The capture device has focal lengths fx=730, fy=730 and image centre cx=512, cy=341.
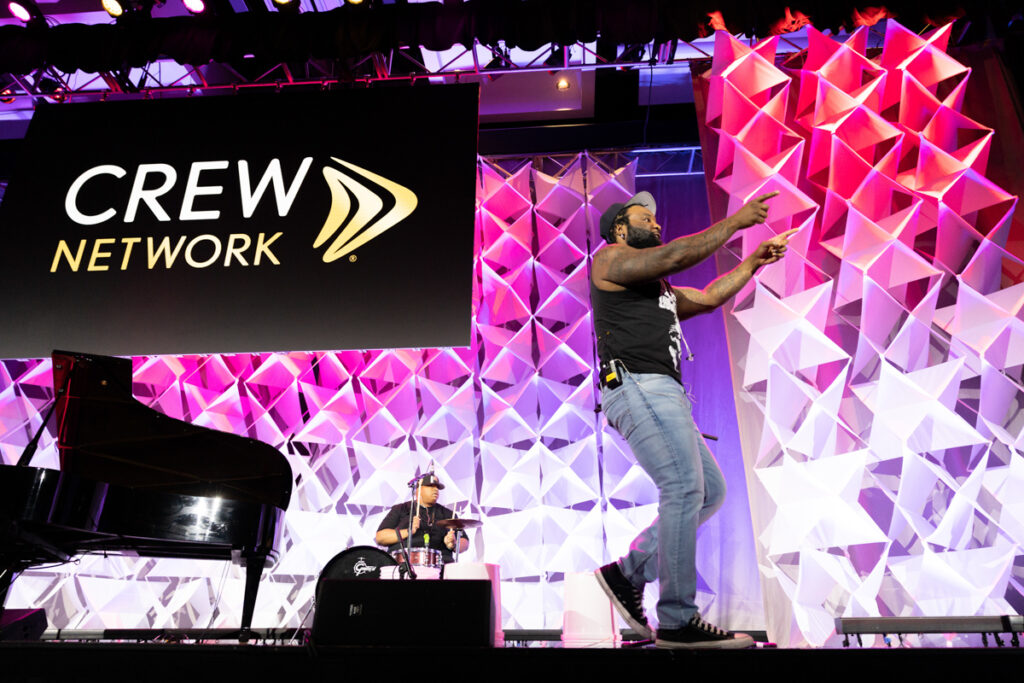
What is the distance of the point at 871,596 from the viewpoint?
363 cm

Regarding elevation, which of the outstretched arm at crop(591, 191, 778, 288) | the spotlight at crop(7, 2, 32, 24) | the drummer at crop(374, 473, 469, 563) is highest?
the spotlight at crop(7, 2, 32, 24)

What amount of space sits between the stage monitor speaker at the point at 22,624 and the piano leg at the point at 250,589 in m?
0.88

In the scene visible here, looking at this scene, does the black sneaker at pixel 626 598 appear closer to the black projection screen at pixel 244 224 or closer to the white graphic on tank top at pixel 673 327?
the white graphic on tank top at pixel 673 327

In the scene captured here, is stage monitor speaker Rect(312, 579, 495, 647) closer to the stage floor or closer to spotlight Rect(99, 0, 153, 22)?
the stage floor

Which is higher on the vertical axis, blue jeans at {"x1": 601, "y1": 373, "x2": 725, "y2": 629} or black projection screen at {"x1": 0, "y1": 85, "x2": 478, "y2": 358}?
black projection screen at {"x1": 0, "y1": 85, "x2": 478, "y2": 358}

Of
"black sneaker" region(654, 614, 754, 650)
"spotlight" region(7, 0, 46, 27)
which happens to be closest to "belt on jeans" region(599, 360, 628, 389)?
"black sneaker" region(654, 614, 754, 650)

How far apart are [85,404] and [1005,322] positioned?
458cm

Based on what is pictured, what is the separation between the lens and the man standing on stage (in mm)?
2121

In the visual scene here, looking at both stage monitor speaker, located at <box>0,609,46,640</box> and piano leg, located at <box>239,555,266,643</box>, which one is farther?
piano leg, located at <box>239,555,266,643</box>

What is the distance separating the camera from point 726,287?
9.07 ft

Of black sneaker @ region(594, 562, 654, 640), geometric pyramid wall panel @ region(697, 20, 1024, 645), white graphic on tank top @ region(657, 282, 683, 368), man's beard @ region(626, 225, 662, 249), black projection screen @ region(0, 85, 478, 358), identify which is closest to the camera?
black sneaker @ region(594, 562, 654, 640)

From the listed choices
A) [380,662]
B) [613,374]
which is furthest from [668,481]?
[380,662]

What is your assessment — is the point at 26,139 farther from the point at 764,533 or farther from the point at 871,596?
the point at 871,596

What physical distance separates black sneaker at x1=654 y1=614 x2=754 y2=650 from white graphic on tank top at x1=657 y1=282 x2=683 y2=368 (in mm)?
808
